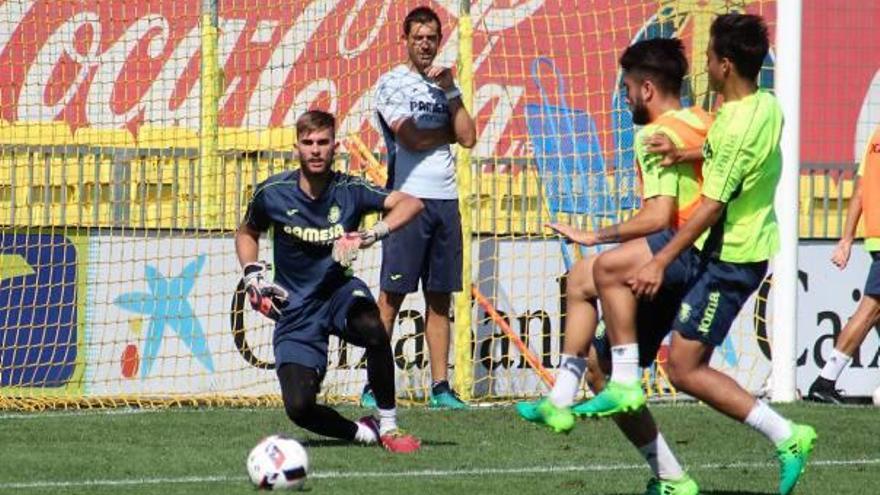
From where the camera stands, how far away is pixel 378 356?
9.19m

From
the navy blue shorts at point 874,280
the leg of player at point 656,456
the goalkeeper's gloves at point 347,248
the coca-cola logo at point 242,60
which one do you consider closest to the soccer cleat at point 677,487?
the leg of player at point 656,456

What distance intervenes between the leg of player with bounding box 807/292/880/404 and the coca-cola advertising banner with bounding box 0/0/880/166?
201cm

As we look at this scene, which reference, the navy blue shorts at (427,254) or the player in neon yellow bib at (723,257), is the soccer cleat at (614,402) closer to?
the player in neon yellow bib at (723,257)

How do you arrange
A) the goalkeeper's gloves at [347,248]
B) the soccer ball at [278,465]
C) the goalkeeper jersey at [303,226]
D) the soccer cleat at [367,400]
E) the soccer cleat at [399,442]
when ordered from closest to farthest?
the soccer ball at [278,465] → the goalkeeper's gloves at [347,248] → the soccer cleat at [399,442] → the goalkeeper jersey at [303,226] → the soccer cleat at [367,400]

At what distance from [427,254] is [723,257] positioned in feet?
13.5

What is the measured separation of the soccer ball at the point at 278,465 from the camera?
24.7ft

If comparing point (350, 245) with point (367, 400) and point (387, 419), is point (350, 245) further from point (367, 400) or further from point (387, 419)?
point (367, 400)

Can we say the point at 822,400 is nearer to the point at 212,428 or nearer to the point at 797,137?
the point at 797,137

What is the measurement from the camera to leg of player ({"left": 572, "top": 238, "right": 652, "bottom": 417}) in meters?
7.09

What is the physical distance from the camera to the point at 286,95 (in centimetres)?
1580

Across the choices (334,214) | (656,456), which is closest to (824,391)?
(334,214)

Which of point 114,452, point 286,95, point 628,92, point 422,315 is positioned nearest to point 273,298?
point 114,452

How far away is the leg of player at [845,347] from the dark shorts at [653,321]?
14.7ft

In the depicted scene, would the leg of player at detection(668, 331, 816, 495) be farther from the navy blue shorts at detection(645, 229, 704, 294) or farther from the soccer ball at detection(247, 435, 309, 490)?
the soccer ball at detection(247, 435, 309, 490)
